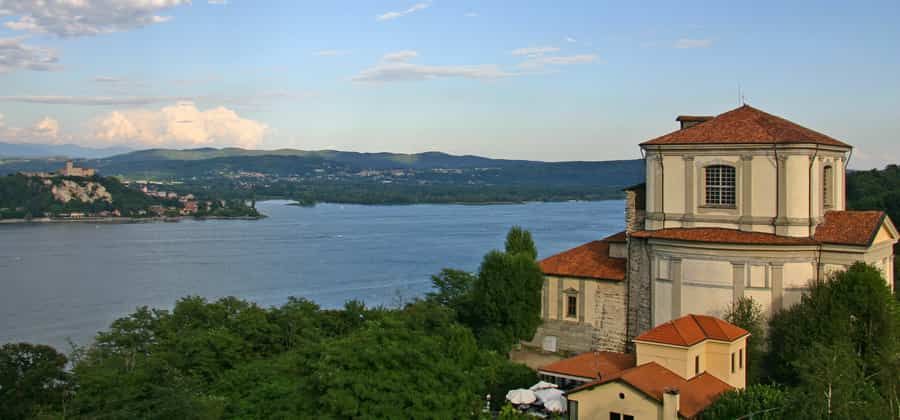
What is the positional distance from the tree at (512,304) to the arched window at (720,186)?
506cm

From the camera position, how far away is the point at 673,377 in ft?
50.3

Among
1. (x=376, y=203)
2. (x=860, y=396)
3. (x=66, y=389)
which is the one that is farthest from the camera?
(x=376, y=203)

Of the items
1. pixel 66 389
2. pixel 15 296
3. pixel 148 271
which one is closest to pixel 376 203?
pixel 148 271

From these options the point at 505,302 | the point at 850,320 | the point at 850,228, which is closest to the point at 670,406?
the point at 850,320

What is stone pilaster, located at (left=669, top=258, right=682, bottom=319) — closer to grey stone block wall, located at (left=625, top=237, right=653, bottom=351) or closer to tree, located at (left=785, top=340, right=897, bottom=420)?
grey stone block wall, located at (left=625, top=237, right=653, bottom=351)

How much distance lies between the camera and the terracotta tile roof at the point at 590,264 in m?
21.6

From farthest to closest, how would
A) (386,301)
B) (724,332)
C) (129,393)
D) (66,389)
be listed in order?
(386,301), (66,389), (724,332), (129,393)

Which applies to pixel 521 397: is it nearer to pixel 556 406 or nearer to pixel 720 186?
pixel 556 406

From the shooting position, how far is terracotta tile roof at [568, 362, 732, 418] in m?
13.9

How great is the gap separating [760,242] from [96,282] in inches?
1951

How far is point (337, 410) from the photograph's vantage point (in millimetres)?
12469

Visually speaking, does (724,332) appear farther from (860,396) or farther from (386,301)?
(386,301)

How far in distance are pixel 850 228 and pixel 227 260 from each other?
57084 millimetres

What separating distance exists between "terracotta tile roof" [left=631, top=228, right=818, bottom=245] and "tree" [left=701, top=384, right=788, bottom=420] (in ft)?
17.4
